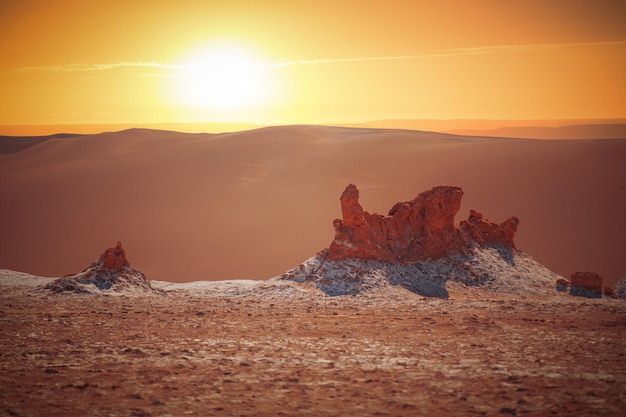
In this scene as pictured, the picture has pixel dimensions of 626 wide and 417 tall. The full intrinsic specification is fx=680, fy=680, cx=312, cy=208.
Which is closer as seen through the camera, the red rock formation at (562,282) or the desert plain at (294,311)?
the desert plain at (294,311)

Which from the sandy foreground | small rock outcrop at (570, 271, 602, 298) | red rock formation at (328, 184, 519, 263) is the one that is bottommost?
the sandy foreground

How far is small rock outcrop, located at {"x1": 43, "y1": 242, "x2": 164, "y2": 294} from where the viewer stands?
17.8 metres

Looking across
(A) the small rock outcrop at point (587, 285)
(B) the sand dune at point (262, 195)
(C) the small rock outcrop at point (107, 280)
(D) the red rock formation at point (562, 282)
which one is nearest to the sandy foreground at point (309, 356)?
(C) the small rock outcrop at point (107, 280)

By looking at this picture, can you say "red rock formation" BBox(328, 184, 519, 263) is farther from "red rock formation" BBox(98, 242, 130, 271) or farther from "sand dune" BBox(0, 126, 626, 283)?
"sand dune" BBox(0, 126, 626, 283)

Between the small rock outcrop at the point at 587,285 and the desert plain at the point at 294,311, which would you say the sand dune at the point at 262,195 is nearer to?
the desert plain at the point at 294,311

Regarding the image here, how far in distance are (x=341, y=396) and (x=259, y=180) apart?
36487 millimetres

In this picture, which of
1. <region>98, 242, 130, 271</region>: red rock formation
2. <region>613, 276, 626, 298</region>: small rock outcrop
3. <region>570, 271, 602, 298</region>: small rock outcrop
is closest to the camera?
<region>98, 242, 130, 271</region>: red rock formation

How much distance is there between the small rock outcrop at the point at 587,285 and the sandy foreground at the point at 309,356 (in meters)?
1.43

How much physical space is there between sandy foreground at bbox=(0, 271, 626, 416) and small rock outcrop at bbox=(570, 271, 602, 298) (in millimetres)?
1428

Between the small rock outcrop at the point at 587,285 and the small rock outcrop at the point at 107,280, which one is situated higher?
the small rock outcrop at the point at 587,285

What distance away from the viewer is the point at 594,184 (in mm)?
38500

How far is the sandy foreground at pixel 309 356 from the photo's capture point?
30.2ft

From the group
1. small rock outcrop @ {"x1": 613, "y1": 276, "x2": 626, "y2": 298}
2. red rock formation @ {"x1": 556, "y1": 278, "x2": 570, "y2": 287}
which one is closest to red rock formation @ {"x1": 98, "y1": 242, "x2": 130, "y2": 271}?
red rock formation @ {"x1": 556, "y1": 278, "x2": 570, "y2": 287}

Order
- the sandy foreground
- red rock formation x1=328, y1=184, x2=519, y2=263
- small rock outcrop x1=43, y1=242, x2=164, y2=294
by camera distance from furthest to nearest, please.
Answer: red rock formation x1=328, y1=184, x2=519, y2=263, small rock outcrop x1=43, y1=242, x2=164, y2=294, the sandy foreground
